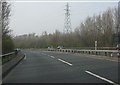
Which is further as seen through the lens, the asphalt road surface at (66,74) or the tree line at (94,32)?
the tree line at (94,32)

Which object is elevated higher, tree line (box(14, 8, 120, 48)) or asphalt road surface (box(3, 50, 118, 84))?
tree line (box(14, 8, 120, 48))

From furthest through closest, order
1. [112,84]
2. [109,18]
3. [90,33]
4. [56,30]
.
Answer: [56,30] → [90,33] → [109,18] → [112,84]

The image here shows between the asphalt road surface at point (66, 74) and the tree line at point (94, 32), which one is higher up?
the tree line at point (94, 32)

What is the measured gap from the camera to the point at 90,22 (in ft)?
324

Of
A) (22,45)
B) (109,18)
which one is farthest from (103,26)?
(22,45)

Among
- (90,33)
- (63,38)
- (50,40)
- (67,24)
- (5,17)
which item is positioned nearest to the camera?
(5,17)

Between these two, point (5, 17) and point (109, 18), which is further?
point (109, 18)

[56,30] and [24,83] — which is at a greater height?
[56,30]

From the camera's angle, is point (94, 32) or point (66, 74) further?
point (94, 32)

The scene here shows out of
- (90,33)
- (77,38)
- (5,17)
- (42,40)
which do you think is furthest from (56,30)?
(5,17)

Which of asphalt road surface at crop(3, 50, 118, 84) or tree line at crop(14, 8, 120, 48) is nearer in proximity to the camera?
asphalt road surface at crop(3, 50, 118, 84)

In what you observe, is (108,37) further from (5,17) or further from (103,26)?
(5,17)

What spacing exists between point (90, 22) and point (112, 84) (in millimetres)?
87915

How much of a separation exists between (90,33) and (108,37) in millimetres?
13577
